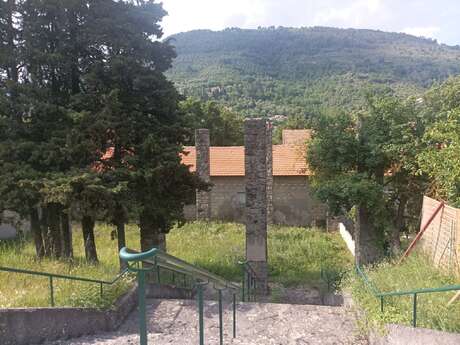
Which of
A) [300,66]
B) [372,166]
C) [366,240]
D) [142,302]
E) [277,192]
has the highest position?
[300,66]

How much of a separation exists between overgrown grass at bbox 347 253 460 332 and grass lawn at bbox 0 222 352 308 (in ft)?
14.1

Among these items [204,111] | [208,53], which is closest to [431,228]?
[204,111]

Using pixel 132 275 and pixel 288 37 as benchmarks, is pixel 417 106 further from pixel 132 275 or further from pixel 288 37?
pixel 288 37

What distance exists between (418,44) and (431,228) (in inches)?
4983

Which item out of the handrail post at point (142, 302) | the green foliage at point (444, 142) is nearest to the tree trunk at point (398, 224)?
the green foliage at point (444, 142)

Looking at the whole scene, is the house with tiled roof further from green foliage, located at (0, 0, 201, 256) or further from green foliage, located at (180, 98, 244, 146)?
green foliage, located at (0, 0, 201, 256)

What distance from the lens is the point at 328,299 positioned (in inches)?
455

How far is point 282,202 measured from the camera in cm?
2298

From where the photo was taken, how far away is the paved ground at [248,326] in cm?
635

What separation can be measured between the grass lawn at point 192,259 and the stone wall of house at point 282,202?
58.3 inches

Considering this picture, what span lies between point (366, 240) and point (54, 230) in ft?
30.6

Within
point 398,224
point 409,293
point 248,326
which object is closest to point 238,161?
point 398,224

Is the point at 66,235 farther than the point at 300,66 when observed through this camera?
No

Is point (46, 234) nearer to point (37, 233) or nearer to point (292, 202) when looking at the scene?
point (37, 233)
